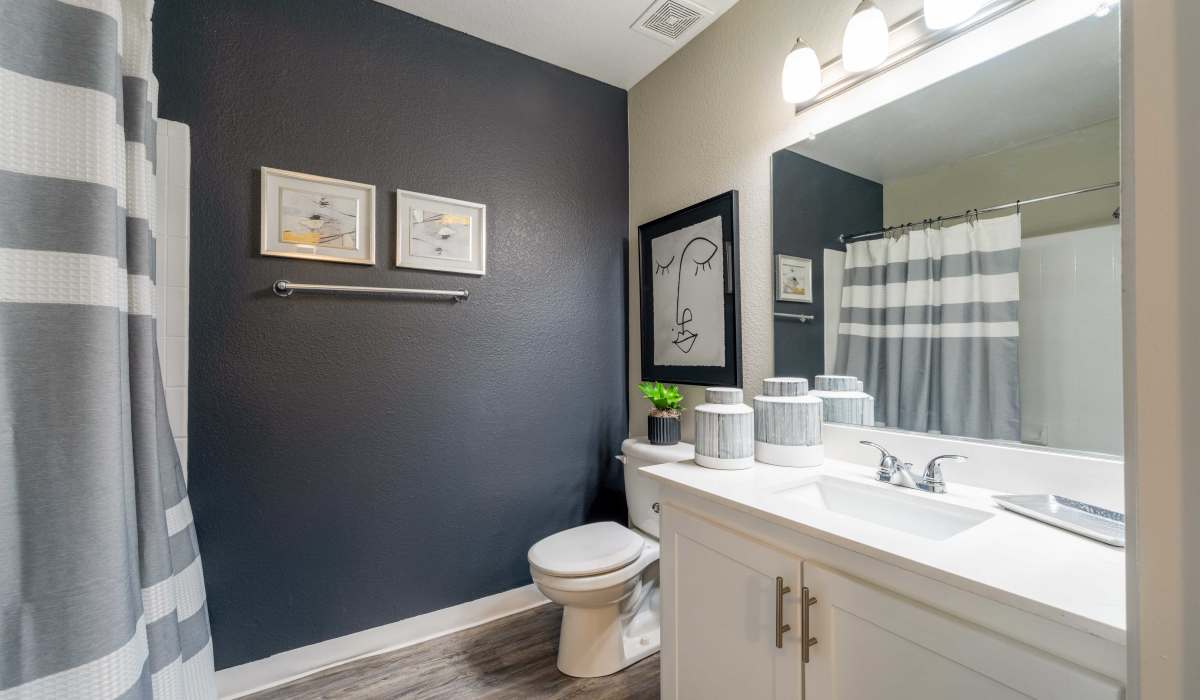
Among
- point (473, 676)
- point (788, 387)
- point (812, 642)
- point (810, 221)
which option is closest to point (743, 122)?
point (810, 221)

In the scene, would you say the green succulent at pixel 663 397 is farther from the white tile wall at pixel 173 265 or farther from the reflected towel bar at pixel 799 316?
A: the white tile wall at pixel 173 265

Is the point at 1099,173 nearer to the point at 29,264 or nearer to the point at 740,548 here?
the point at 740,548

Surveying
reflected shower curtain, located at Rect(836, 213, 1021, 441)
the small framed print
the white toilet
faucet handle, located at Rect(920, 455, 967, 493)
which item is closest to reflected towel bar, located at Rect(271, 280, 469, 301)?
the white toilet

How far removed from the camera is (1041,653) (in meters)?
0.64

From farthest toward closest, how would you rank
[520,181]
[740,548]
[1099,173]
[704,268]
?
[520,181] → [704,268] → [740,548] → [1099,173]

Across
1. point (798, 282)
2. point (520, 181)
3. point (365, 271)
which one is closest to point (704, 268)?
point (798, 282)

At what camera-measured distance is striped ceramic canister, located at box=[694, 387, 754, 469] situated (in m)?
1.35

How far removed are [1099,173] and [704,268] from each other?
43.6 inches

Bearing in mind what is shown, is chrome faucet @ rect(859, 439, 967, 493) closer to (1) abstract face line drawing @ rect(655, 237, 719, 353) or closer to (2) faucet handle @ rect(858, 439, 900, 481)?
(2) faucet handle @ rect(858, 439, 900, 481)

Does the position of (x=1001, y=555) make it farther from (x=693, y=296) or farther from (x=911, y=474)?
(x=693, y=296)

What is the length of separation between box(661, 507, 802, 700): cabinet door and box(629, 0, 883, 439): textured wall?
73 cm

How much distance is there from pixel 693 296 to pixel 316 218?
4.70 feet

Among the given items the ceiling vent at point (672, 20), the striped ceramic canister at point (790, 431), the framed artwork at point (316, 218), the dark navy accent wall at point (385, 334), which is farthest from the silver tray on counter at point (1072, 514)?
the framed artwork at point (316, 218)

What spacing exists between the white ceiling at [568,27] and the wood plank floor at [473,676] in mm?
2404
